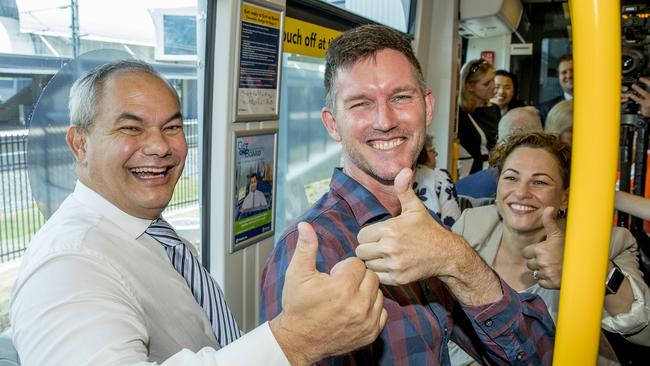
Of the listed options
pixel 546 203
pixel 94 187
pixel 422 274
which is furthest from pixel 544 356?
pixel 94 187

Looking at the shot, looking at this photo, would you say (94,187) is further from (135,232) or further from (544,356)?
(544,356)

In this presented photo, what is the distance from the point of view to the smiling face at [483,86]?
5051mm

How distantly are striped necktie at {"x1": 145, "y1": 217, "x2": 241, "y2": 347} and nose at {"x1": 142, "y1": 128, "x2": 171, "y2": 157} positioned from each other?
9.2 inches

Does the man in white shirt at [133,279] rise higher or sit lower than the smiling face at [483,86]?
lower

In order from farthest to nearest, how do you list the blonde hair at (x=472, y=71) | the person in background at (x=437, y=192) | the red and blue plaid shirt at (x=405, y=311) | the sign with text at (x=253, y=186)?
1. the blonde hair at (x=472, y=71)
2. the person in background at (x=437, y=192)
3. the sign with text at (x=253, y=186)
4. the red and blue plaid shirt at (x=405, y=311)

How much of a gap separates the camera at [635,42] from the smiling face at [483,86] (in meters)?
2.39

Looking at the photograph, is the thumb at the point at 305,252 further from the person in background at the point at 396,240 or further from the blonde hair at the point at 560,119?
the blonde hair at the point at 560,119

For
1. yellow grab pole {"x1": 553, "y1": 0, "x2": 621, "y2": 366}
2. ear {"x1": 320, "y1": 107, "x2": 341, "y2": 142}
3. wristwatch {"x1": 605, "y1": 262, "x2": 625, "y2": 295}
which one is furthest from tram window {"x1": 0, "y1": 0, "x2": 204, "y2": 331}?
wristwatch {"x1": 605, "y1": 262, "x2": 625, "y2": 295}

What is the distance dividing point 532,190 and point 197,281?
4.93ft

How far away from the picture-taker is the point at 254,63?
2707mm

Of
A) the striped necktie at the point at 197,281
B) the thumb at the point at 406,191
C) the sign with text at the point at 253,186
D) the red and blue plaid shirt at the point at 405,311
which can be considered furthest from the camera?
the sign with text at the point at 253,186

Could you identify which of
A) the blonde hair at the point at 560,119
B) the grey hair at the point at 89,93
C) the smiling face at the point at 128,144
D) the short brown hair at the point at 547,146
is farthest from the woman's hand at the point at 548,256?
the blonde hair at the point at 560,119

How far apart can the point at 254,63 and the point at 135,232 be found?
138 cm

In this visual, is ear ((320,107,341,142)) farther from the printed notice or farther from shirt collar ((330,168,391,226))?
the printed notice
